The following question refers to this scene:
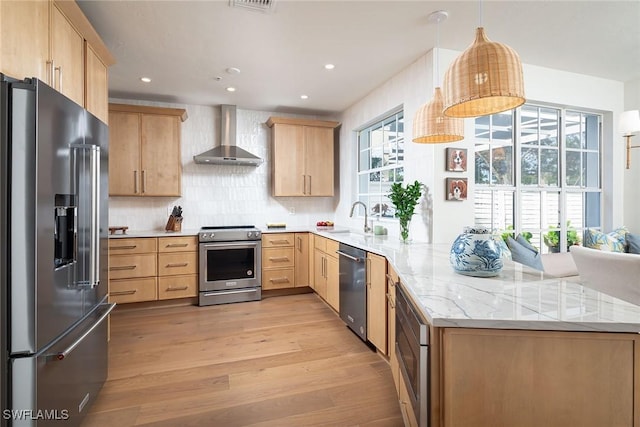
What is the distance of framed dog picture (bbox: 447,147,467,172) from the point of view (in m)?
2.81

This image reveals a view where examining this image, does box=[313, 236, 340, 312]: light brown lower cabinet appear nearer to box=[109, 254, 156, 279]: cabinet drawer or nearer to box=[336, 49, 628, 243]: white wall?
box=[336, 49, 628, 243]: white wall

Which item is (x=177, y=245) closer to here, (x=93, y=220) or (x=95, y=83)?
(x=95, y=83)

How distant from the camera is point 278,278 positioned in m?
4.16

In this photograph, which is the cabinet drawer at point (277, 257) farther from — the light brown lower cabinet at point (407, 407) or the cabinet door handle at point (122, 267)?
the light brown lower cabinet at point (407, 407)

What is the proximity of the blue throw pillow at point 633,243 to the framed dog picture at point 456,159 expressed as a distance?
2044 mm

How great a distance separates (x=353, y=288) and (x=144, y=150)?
3.07 m

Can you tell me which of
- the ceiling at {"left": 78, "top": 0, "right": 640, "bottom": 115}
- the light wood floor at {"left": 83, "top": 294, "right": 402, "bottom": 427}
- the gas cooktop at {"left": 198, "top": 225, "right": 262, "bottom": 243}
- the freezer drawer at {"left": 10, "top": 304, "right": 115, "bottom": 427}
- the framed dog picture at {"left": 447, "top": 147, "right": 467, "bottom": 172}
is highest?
the ceiling at {"left": 78, "top": 0, "right": 640, "bottom": 115}

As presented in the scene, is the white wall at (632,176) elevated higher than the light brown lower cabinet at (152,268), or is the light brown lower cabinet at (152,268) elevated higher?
the white wall at (632,176)

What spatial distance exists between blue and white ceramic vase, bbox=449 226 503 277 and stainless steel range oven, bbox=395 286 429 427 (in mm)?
363

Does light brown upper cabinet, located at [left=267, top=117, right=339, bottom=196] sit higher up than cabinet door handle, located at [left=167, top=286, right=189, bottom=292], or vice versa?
light brown upper cabinet, located at [left=267, top=117, right=339, bottom=196]

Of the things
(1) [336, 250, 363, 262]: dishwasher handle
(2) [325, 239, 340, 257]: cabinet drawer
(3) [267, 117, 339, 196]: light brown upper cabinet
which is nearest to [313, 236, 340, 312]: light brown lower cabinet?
(2) [325, 239, 340, 257]: cabinet drawer

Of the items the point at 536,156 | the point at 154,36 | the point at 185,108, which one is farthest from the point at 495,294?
the point at 185,108

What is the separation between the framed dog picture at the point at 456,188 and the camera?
282 centimetres

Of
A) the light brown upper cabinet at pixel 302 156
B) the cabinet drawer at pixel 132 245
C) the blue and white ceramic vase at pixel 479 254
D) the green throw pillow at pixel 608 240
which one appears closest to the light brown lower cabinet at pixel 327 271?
the light brown upper cabinet at pixel 302 156
